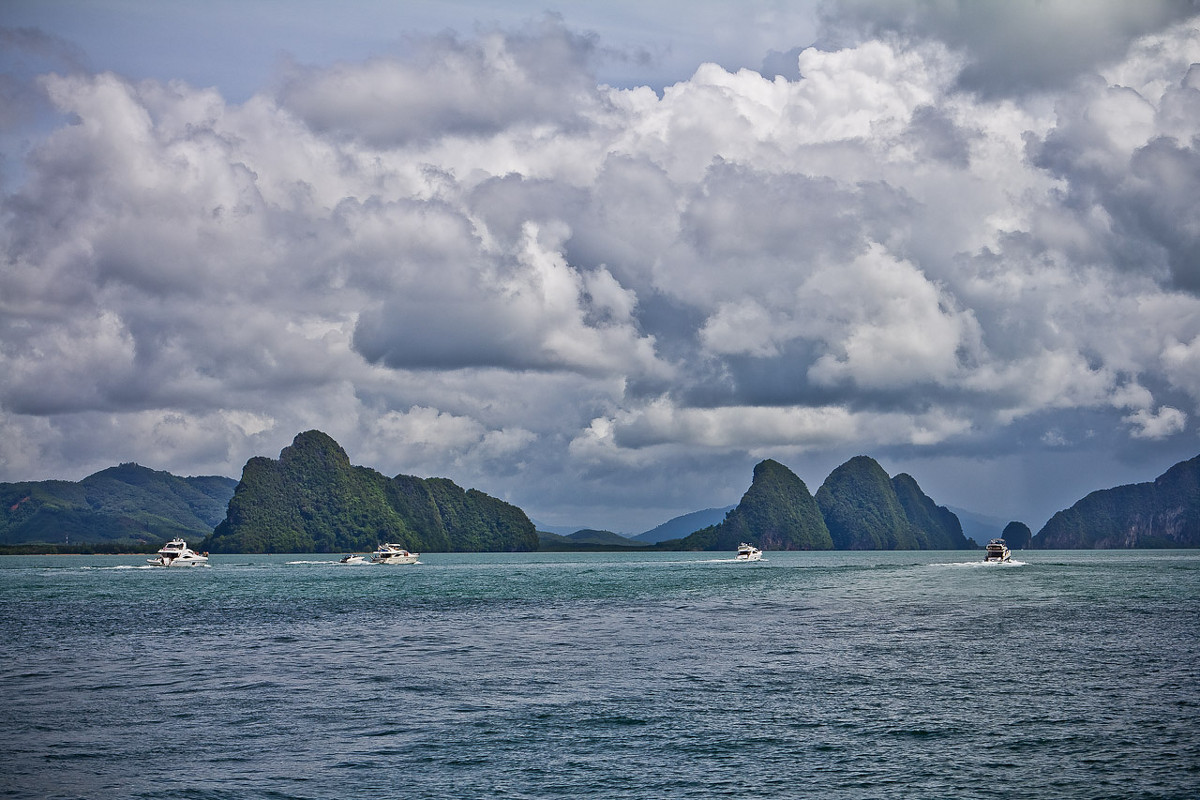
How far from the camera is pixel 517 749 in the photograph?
34.3 m

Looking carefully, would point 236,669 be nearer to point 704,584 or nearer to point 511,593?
point 511,593

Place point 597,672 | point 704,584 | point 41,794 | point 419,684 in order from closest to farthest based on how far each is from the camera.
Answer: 1. point 41,794
2. point 419,684
3. point 597,672
4. point 704,584

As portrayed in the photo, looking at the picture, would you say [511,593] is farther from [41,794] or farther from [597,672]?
[41,794]

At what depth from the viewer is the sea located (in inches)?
1200

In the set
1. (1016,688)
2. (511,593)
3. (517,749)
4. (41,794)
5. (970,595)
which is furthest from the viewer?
(511,593)

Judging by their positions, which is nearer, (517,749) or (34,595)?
(517,749)

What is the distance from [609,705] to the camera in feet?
137

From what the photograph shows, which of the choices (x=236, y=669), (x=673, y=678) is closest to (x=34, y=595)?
(x=236, y=669)

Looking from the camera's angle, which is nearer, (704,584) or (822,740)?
(822,740)

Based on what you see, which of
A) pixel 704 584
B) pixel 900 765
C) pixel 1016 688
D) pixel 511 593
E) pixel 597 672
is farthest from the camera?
pixel 704 584

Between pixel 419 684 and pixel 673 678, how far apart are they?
11.8 metres

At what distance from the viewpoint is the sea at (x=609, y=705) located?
3047 cm

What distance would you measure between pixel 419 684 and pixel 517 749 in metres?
14.5

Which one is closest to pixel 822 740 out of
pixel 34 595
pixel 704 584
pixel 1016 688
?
pixel 1016 688
